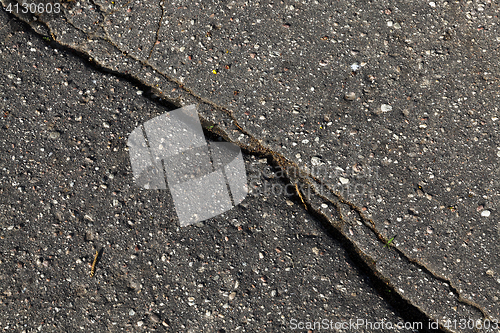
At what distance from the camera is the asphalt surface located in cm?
228

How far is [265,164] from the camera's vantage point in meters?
2.54

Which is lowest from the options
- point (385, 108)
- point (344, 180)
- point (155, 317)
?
point (155, 317)

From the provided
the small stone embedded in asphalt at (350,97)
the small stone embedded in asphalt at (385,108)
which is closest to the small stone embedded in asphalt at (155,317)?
the small stone embedded in asphalt at (350,97)

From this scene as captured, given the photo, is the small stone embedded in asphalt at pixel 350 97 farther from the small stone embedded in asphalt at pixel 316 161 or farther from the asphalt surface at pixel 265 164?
the small stone embedded in asphalt at pixel 316 161

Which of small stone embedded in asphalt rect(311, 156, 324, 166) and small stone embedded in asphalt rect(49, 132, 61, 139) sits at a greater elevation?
small stone embedded in asphalt rect(311, 156, 324, 166)

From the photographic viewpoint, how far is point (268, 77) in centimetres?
269

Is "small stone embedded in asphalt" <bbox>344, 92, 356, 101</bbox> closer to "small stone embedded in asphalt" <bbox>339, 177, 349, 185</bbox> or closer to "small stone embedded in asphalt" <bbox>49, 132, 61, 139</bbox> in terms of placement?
"small stone embedded in asphalt" <bbox>339, 177, 349, 185</bbox>

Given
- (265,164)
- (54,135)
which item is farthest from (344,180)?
(54,135)

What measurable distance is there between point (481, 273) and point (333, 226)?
3.03 ft

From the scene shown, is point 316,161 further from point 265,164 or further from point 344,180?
point 265,164

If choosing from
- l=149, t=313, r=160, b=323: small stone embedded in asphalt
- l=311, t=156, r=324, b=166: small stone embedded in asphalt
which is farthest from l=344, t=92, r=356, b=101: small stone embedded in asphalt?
l=149, t=313, r=160, b=323: small stone embedded in asphalt

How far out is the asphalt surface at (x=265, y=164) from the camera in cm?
228

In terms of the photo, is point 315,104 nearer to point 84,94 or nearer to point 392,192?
point 392,192

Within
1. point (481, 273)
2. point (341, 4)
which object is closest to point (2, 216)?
point (341, 4)
